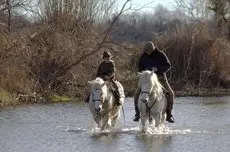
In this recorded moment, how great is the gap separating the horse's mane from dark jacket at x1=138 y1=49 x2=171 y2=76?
0.59 metres

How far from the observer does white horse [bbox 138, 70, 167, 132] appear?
15.9 meters

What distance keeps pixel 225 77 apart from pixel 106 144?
91.2 feet

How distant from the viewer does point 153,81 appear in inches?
634

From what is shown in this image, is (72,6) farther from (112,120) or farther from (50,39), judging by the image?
(112,120)

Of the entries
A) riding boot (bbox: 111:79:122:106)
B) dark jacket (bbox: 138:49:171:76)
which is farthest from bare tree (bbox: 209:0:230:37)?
dark jacket (bbox: 138:49:171:76)

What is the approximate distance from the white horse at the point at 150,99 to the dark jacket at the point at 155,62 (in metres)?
0.54

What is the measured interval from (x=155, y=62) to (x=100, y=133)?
2.34 meters

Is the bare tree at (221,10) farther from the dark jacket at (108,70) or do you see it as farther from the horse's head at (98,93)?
the horse's head at (98,93)

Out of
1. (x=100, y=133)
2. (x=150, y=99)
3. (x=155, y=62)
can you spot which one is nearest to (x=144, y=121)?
(x=150, y=99)

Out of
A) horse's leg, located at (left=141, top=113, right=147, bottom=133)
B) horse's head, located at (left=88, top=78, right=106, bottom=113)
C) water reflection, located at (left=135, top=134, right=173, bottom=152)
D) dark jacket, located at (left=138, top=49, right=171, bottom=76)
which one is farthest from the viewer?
dark jacket, located at (left=138, top=49, right=171, bottom=76)

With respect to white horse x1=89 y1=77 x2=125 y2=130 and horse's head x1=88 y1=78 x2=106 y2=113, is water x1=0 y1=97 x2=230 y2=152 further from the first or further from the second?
horse's head x1=88 y1=78 x2=106 y2=113

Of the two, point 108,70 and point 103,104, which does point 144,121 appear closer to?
point 103,104

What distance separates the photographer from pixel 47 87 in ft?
108

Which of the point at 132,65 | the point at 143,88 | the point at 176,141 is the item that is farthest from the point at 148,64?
the point at 132,65
